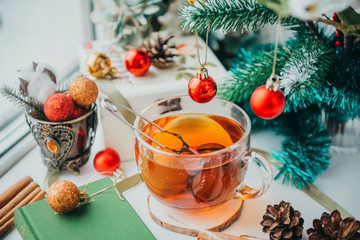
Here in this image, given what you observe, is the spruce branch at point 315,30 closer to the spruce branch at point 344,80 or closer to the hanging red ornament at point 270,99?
the spruce branch at point 344,80

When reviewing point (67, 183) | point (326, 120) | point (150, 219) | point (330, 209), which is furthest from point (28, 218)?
point (326, 120)

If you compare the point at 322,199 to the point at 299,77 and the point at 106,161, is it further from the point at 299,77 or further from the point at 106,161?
the point at 106,161

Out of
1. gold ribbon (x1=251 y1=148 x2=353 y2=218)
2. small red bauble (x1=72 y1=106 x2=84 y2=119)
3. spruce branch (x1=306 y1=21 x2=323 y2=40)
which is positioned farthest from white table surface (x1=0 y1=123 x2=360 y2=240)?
spruce branch (x1=306 y1=21 x2=323 y2=40)

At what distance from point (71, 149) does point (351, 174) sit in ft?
1.63

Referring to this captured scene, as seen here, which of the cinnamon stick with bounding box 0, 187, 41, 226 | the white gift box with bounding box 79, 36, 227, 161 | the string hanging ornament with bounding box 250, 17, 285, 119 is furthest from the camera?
the white gift box with bounding box 79, 36, 227, 161

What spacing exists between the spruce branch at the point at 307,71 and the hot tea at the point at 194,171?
10cm

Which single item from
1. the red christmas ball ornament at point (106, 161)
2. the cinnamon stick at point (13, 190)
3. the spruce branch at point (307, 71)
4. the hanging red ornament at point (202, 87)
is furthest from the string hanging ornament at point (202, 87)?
the cinnamon stick at point (13, 190)

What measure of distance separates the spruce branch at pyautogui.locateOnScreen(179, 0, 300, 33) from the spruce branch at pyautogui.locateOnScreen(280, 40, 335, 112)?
0.08 meters

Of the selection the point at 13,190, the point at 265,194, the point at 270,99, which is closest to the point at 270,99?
the point at 270,99

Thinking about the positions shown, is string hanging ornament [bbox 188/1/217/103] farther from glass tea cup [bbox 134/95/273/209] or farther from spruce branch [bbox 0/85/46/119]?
spruce branch [bbox 0/85/46/119]

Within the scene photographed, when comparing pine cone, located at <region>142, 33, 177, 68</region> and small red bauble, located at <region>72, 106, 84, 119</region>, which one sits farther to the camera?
pine cone, located at <region>142, 33, 177, 68</region>

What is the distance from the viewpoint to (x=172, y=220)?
55 centimetres

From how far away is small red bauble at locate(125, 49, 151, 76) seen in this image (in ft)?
2.32

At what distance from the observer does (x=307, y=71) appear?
555mm
